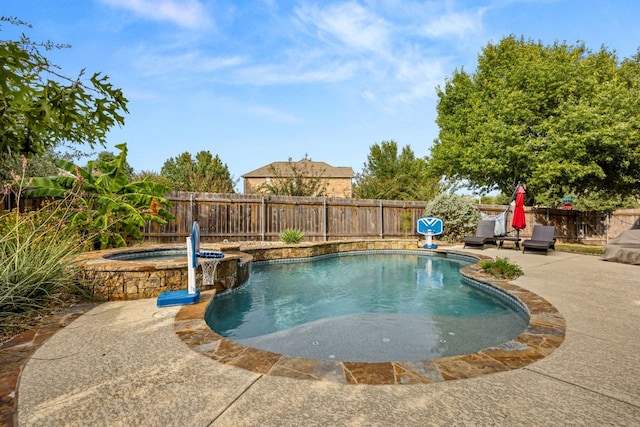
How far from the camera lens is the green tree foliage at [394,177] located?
71.0 feet

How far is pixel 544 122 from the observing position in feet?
51.8

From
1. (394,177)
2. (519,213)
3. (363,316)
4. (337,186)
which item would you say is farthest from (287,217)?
(337,186)

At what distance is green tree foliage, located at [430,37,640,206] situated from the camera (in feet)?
48.0

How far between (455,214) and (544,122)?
7662 mm

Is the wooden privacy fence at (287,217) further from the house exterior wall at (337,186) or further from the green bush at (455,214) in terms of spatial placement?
the house exterior wall at (337,186)

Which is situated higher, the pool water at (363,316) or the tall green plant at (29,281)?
the tall green plant at (29,281)

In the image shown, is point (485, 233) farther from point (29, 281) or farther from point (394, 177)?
point (394, 177)

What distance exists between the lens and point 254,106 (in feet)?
→ 45.6

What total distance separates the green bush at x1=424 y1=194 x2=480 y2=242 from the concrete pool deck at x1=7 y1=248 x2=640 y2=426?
438 inches

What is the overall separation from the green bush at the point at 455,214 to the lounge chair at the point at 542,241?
353 centimetres

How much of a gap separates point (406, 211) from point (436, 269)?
21.5 ft

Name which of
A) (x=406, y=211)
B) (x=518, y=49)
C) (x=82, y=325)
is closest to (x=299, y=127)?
(x=406, y=211)

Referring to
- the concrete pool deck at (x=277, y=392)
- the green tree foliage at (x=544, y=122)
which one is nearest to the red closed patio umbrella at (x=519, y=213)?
the green tree foliage at (x=544, y=122)

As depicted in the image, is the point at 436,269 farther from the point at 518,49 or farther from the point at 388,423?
the point at 518,49
